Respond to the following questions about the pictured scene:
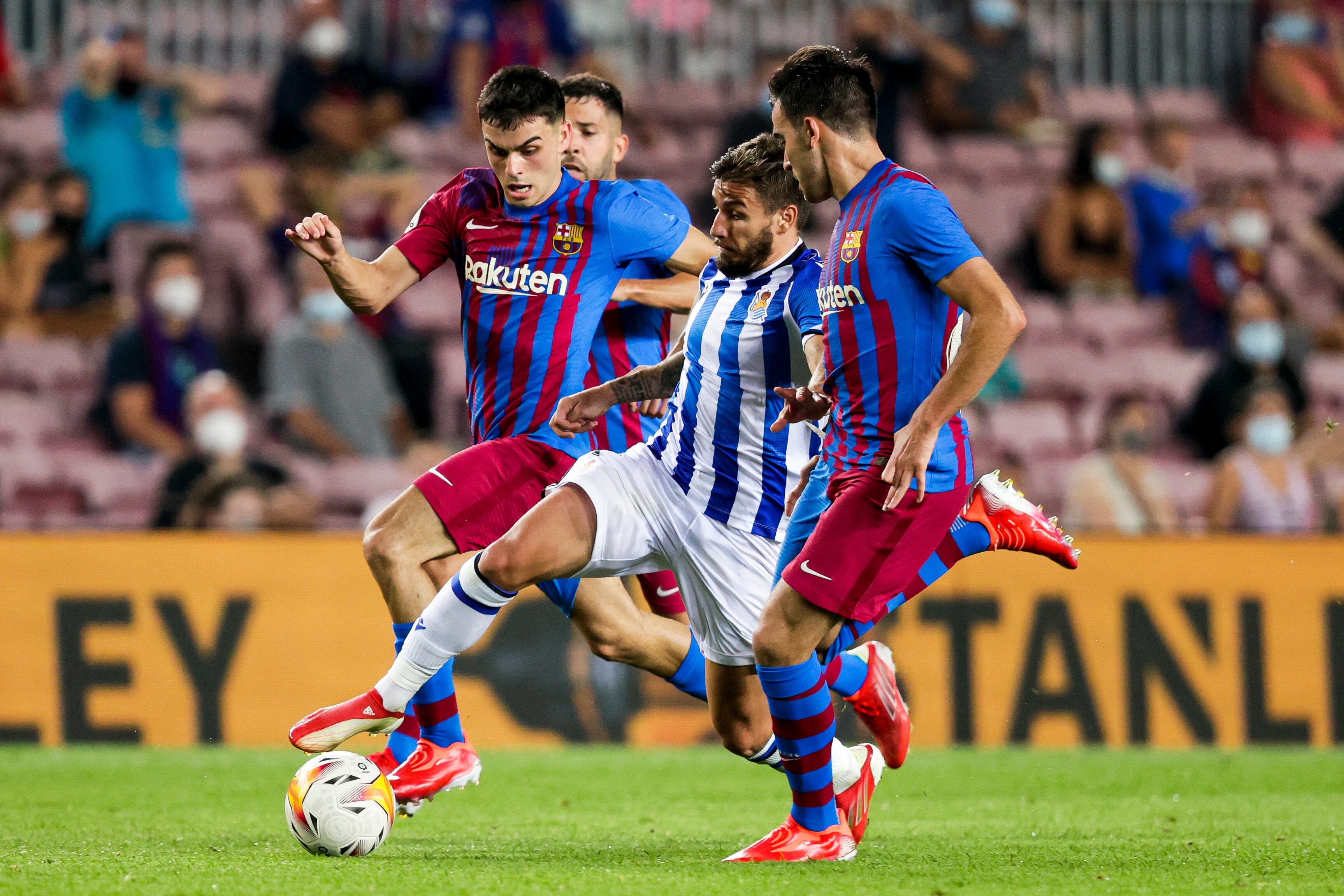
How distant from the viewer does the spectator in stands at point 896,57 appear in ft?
39.9

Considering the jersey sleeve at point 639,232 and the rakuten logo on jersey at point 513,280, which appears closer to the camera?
the rakuten logo on jersey at point 513,280

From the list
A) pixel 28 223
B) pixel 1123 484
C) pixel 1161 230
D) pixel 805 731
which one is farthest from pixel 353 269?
pixel 1161 230

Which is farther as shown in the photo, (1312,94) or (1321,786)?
(1312,94)

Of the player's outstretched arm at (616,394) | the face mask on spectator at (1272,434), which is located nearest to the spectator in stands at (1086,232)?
the face mask on spectator at (1272,434)

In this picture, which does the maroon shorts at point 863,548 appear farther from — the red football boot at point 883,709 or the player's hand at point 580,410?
the red football boot at point 883,709

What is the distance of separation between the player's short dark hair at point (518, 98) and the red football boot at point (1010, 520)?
5.90 feet

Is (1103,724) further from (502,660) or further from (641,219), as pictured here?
(641,219)

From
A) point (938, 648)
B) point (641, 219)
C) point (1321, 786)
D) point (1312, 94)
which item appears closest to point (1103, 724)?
point (938, 648)

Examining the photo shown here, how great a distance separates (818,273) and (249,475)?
535 centimetres

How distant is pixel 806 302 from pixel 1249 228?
8.57m

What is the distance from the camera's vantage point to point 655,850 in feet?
16.3

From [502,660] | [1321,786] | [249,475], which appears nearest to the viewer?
[1321,786]

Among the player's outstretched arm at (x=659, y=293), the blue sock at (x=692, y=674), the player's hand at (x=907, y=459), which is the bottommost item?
the blue sock at (x=692, y=674)

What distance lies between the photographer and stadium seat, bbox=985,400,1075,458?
37.0ft
